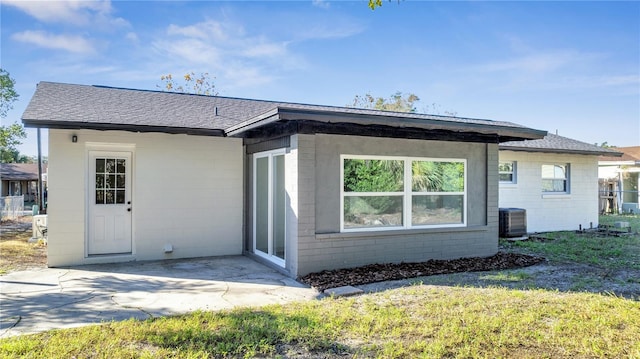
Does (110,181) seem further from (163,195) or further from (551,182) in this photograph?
(551,182)

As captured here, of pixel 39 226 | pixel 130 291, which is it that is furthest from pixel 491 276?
pixel 39 226

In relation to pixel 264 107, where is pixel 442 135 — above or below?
below

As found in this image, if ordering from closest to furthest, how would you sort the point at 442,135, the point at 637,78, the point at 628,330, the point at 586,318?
the point at 628,330, the point at 586,318, the point at 442,135, the point at 637,78

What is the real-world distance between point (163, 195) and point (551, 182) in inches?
473

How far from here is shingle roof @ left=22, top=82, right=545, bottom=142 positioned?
21.1 feet

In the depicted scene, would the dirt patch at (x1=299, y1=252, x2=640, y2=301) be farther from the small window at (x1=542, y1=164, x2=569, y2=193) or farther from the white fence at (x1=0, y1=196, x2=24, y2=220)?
the white fence at (x1=0, y1=196, x2=24, y2=220)

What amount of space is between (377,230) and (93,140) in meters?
5.49

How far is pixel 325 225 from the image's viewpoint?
6828 millimetres

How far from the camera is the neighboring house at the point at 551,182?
12.5 m

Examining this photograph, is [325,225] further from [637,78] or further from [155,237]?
[637,78]

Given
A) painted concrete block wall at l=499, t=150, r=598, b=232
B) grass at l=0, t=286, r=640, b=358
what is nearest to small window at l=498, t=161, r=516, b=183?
painted concrete block wall at l=499, t=150, r=598, b=232

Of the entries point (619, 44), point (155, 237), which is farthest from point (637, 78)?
point (155, 237)

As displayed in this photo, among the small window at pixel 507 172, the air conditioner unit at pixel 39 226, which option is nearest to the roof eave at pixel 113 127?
the air conditioner unit at pixel 39 226

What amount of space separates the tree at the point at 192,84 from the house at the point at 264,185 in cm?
1776
